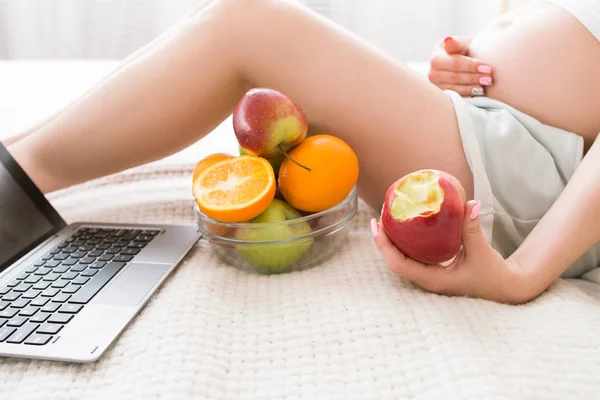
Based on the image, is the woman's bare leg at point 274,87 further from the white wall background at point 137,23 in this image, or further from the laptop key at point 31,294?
the white wall background at point 137,23

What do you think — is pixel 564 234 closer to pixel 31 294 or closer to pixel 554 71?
pixel 554 71

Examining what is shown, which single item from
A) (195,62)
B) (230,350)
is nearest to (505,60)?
(195,62)

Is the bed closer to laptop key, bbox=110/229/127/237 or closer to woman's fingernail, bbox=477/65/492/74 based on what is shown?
laptop key, bbox=110/229/127/237

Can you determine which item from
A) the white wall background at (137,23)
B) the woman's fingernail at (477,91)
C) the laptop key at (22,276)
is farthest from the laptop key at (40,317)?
the white wall background at (137,23)

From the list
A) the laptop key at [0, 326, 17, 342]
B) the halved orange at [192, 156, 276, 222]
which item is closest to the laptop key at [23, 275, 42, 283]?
the laptop key at [0, 326, 17, 342]

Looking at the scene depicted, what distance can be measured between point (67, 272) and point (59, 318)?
0.12m

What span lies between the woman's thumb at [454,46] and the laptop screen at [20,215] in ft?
2.10

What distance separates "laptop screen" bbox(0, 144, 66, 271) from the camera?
75cm

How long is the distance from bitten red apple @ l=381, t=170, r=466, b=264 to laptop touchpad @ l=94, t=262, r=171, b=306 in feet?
0.90

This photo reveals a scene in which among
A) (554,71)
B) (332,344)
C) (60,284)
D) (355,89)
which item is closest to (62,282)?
(60,284)

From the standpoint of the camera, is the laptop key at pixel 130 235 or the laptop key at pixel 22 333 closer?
the laptop key at pixel 22 333

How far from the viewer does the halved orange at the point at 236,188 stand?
67 centimetres

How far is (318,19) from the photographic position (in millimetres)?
791

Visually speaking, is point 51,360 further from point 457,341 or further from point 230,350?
point 457,341
